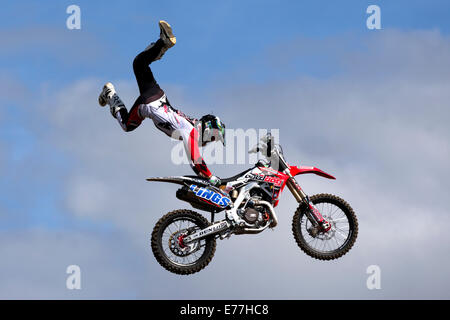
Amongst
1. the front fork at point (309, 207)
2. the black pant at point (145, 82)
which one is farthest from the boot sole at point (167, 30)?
the front fork at point (309, 207)

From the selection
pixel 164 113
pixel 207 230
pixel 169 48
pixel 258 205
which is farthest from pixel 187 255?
pixel 169 48

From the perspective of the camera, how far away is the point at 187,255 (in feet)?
62.5

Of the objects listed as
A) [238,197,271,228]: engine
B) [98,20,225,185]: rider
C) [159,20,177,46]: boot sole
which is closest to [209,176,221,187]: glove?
[98,20,225,185]: rider

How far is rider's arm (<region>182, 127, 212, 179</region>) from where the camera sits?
19438 millimetres

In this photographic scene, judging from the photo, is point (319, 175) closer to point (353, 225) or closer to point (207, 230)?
point (353, 225)

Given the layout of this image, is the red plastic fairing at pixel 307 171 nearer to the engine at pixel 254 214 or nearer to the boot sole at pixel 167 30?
the engine at pixel 254 214

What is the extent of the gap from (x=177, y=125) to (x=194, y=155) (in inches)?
33.4

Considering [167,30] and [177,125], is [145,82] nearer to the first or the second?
[177,125]

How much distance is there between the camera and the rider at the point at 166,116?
1947 centimetres

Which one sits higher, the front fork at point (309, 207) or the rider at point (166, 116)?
the rider at point (166, 116)

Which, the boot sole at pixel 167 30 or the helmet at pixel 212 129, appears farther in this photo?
the helmet at pixel 212 129

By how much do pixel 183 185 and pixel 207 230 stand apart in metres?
1.17

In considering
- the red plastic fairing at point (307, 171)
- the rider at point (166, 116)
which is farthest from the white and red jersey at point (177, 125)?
the red plastic fairing at point (307, 171)

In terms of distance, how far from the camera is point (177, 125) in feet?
64.6
